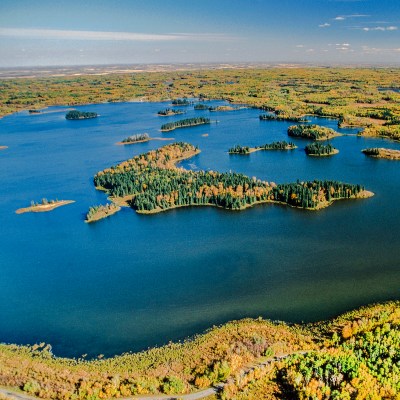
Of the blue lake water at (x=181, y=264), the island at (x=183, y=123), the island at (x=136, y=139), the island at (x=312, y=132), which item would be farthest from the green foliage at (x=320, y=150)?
the island at (x=183, y=123)

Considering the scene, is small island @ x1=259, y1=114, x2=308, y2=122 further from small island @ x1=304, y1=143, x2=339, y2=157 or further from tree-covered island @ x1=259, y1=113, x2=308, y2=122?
small island @ x1=304, y1=143, x2=339, y2=157

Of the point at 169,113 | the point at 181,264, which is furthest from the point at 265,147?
the point at 169,113

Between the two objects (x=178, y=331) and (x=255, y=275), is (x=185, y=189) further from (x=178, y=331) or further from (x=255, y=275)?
(x=178, y=331)

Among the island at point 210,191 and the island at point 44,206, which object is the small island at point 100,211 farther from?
the island at point 44,206

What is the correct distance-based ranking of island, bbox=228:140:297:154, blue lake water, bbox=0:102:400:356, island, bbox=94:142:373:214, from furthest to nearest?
island, bbox=228:140:297:154 → island, bbox=94:142:373:214 → blue lake water, bbox=0:102:400:356

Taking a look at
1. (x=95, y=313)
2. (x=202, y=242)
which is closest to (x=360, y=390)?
(x=95, y=313)

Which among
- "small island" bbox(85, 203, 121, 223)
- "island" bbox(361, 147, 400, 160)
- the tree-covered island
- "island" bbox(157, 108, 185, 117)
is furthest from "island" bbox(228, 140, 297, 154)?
"island" bbox(157, 108, 185, 117)
